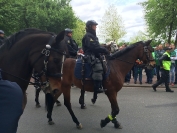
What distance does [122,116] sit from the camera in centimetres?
602

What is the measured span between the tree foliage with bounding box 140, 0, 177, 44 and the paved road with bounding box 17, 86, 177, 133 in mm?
16107

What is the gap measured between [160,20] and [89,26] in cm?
1970

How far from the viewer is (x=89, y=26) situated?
526 cm

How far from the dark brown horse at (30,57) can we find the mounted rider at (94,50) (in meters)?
2.11

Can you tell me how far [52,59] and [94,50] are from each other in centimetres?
234

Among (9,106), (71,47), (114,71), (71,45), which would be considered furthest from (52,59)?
(71,45)

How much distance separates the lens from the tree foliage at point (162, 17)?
2234cm

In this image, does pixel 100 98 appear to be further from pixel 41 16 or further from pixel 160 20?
pixel 41 16

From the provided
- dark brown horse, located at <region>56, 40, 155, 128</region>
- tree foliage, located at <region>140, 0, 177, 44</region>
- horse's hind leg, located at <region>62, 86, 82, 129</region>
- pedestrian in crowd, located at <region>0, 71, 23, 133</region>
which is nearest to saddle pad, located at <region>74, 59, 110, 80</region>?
dark brown horse, located at <region>56, 40, 155, 128</region>

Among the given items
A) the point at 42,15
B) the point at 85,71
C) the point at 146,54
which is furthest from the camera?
the point at 42,15

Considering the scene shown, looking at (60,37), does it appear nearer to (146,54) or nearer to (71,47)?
(71,47)

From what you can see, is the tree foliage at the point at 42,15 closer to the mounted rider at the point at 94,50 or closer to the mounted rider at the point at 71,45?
the mounted rider at the point at 71,45

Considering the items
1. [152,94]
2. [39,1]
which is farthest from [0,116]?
[39,1]

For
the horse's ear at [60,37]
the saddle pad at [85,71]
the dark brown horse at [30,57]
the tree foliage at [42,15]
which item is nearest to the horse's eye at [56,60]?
the dark brown horse at [30,57]
